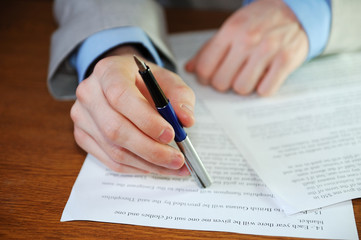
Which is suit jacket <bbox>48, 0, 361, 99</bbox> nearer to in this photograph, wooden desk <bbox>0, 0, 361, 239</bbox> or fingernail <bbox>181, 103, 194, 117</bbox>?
wooden desk <bbox>0, 0, 361, 239</bbox>

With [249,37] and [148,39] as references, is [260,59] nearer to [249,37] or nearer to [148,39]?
[249,37]

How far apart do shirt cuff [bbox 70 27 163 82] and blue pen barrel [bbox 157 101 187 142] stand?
217 mm

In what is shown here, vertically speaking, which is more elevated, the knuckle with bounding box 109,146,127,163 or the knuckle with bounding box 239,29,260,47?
the knuckle with bounding box 239,29,260,47

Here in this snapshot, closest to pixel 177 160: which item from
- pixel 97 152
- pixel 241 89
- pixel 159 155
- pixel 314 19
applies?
pixel 159 155

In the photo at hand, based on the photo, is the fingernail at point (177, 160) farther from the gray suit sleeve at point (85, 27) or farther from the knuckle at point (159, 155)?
the gray suit sleeve at point (85, 27)

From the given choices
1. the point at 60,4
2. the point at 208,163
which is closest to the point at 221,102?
the point at 208,163

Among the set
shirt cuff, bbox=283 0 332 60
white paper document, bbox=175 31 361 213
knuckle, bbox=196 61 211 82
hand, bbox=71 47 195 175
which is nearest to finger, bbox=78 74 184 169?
hand, bbox=71 47 195 175

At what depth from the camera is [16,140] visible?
1.66 feet

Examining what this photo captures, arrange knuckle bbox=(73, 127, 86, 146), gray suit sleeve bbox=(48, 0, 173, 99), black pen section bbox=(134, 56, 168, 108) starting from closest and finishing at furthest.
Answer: black pen section bbox=(134, 56, 168, 108), knuckle bbox=(73, 127, 86, 146), gray suit sleeve bbox=(48, 0, 173, 99)

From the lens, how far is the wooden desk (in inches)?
14.8

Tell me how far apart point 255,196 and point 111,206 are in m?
0.18

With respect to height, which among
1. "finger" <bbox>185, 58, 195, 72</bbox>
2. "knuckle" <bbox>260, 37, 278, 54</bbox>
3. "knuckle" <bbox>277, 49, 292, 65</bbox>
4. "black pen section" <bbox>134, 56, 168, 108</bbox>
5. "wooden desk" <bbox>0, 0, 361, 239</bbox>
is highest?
"black pen section" <bbox>134, 56, 168, 108</bbox>

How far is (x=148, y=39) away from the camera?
59 centimetres

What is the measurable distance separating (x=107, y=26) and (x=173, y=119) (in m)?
0.27
